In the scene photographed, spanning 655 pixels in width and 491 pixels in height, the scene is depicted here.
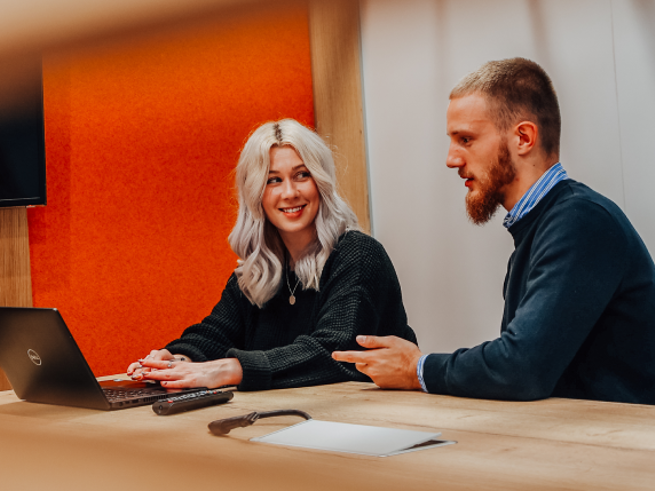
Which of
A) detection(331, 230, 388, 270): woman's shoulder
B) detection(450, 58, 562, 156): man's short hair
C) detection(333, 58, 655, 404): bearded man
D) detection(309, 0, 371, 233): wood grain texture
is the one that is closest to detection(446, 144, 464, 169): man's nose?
detection(333, 58, 655, 404): bearded man

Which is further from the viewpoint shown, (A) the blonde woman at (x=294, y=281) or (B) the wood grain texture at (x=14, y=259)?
(B) the wood grain texture at (x=14, y=259)

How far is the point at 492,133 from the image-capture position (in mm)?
1313

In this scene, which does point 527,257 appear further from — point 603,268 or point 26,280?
point 26,280

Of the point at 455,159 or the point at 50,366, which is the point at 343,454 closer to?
the point at 50,366

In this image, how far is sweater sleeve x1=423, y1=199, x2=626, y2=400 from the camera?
106 centimetres

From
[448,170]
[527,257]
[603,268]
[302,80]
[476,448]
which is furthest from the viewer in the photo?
[302,80]

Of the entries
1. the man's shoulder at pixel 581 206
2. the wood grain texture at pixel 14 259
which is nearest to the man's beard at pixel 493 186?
the man's shoulder at pixel 581 206

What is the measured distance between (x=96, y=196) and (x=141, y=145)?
24 centimetres

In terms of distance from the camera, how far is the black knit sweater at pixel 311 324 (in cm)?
135

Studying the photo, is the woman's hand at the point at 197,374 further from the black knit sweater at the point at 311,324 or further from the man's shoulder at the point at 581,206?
the man's shoulder at the point at 581,206

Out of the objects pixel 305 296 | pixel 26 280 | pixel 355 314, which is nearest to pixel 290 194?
pixel 305 296

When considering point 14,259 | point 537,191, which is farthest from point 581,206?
point 14,259

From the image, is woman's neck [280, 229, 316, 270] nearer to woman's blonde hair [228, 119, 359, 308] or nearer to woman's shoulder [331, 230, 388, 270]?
woman's blonde hair [228, 119, 359, 308]

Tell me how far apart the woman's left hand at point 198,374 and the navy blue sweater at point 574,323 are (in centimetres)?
40
